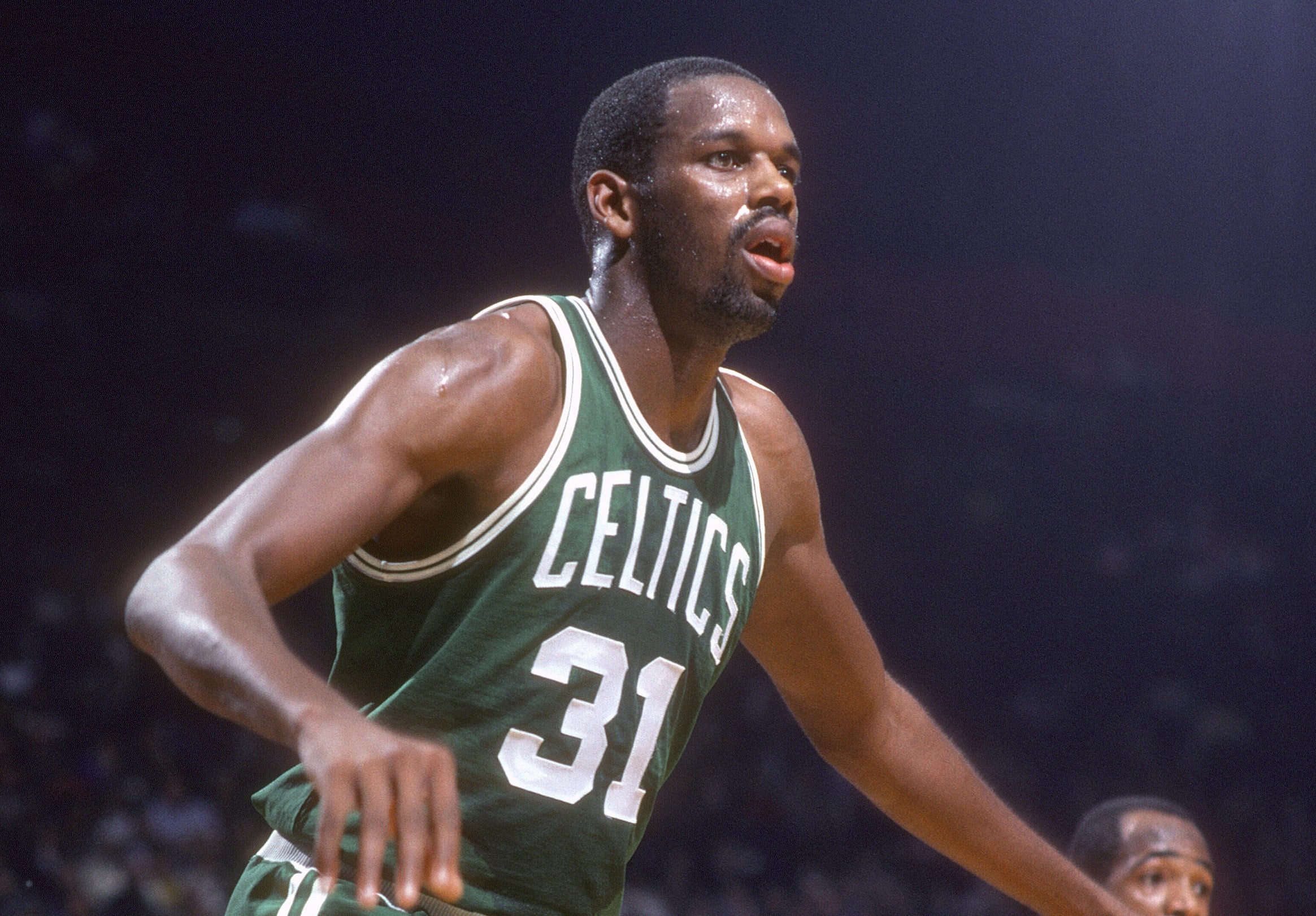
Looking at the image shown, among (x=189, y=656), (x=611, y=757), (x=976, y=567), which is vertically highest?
(x=189, y=656)

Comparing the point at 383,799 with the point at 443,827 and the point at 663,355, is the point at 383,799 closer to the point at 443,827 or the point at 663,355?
the point at 443,827

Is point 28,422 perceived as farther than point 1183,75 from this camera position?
No

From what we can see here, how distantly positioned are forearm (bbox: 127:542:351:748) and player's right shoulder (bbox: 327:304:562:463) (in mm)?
284

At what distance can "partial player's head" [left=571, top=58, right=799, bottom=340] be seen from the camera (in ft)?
7.05

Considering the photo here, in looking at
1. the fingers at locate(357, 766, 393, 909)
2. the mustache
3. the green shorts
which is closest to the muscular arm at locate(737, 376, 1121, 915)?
the mustache

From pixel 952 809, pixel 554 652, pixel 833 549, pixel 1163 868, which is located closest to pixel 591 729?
pixel 554 652

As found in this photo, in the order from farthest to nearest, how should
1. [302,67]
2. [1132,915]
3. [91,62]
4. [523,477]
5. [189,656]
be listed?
[302,67], [91,62], [1132,915], [523,477], [189,656]

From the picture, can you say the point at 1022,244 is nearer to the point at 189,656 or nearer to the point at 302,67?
the point at 302,67

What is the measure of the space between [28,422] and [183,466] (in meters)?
0.75

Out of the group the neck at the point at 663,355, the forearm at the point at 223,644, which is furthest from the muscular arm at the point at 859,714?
the forearm at the point at 223,644

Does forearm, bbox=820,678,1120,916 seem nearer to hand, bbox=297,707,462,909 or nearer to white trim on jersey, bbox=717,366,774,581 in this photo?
white trim on jersey, bbox=717,366,774,581

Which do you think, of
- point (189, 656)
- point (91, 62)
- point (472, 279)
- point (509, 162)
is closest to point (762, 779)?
point (472, 279)

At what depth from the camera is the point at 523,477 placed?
6.11ft

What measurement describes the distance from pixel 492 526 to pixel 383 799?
26.9 inches
